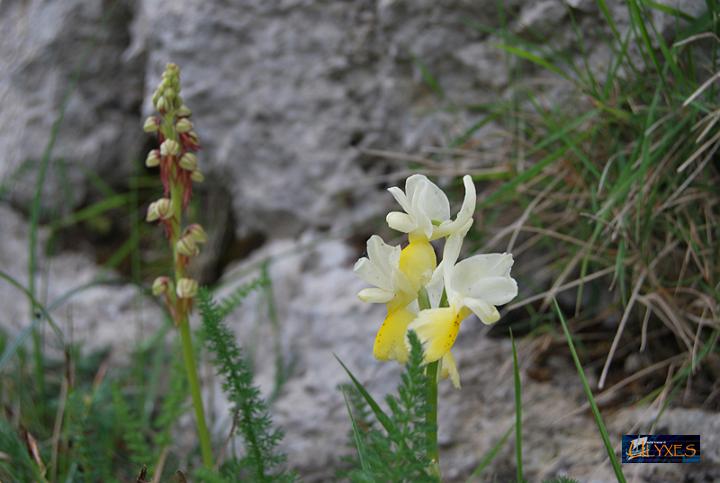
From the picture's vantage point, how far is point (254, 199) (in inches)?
86.8

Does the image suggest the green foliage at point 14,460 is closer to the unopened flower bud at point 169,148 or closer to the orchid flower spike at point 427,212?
the unopened flower bud at point 169,148

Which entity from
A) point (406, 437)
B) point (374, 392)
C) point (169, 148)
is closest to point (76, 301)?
point (374, 392)

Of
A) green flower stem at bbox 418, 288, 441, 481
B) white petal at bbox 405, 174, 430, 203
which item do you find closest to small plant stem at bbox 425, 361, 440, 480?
green flower stem at bbox 418, 288, 441, 481

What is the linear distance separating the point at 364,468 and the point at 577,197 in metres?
0.89

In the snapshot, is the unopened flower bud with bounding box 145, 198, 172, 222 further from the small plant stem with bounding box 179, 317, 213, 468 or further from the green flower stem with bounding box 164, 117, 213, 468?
the small plant stem with bounding box 179, 317, 213, 468

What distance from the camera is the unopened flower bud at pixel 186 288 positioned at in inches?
45.8

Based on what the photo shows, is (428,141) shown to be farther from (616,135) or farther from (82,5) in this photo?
(82,5)

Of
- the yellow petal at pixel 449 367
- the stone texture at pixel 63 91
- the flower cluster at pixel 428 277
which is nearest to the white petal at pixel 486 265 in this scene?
the flower cluster at pixel 428 277

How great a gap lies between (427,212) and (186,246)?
418mm

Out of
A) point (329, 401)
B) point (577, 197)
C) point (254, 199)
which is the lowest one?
point (329, 401)

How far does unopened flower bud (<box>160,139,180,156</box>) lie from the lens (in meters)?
1.11

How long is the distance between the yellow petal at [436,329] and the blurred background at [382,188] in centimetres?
53

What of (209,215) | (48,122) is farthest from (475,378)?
(48,122)

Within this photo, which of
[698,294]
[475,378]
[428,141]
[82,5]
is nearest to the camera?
[698,294]
